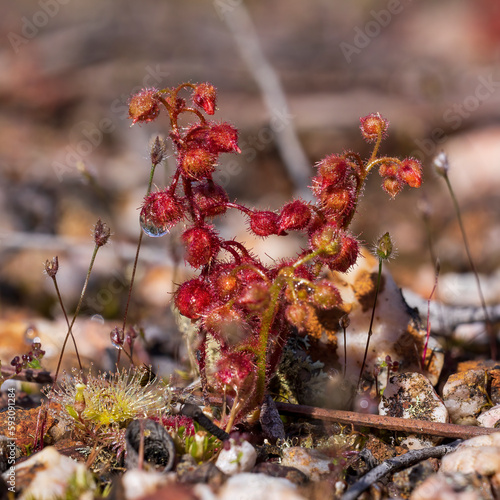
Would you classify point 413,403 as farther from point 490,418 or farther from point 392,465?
point 392,465

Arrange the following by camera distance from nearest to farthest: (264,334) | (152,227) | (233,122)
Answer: (264,334)
(152,227)
(233,122)

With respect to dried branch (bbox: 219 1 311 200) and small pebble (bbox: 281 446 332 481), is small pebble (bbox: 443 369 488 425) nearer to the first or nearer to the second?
small pebble (bbox: 281 446 332 481)

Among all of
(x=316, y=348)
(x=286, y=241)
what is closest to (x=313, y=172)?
(x=286, y=241)

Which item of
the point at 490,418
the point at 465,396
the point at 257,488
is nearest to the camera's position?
the point at 257,488

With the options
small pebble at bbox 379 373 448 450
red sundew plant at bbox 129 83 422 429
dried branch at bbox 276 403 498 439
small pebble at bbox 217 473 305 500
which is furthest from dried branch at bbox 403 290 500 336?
small pebble at bbox 217 473 305 500

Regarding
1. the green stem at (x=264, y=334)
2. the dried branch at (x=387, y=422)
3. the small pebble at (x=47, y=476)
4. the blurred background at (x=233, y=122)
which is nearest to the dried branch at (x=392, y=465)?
the dried branch at (x=387, y=422)

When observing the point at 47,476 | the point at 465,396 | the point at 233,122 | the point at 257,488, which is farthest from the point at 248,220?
the point at 233,122
